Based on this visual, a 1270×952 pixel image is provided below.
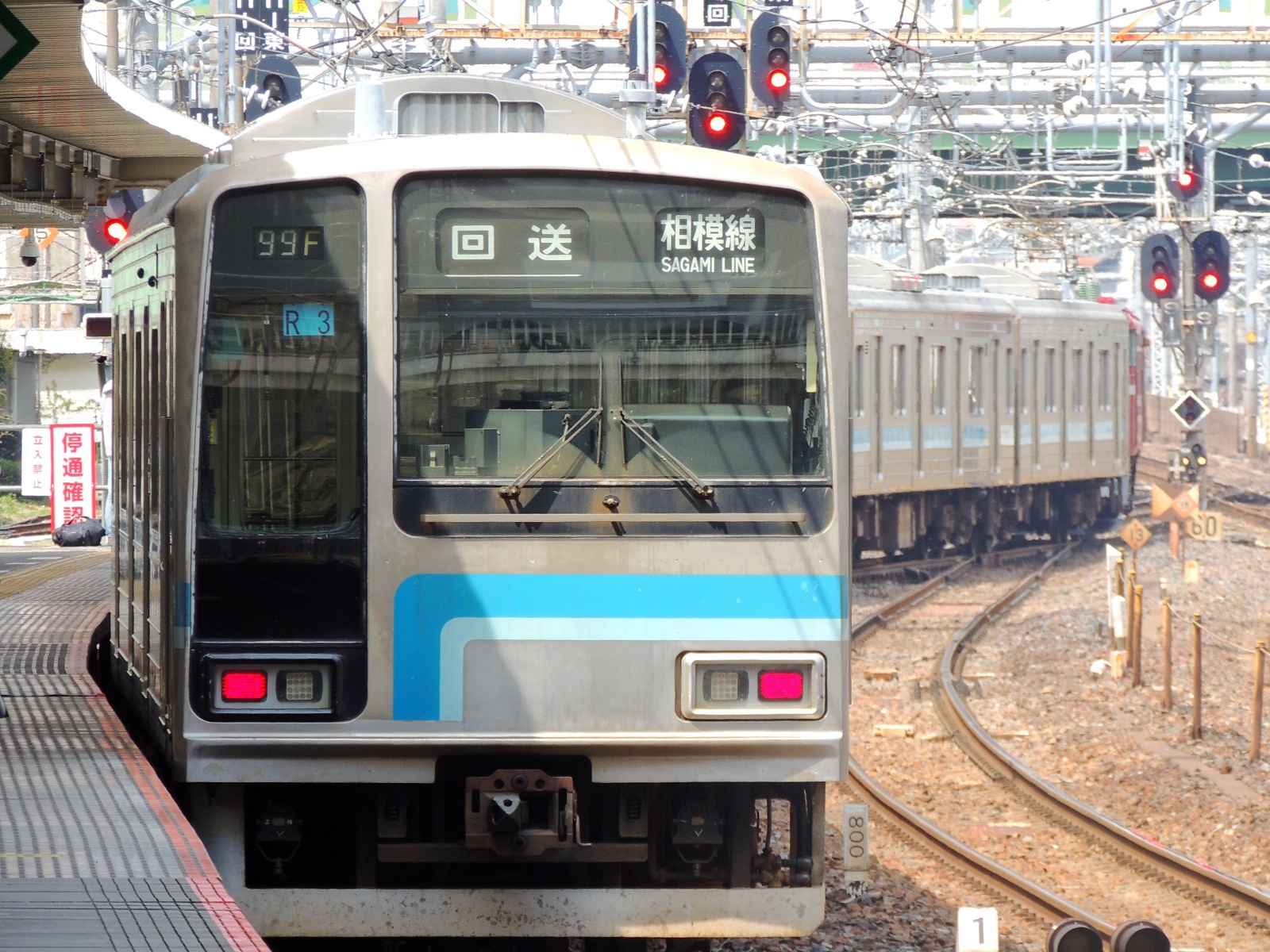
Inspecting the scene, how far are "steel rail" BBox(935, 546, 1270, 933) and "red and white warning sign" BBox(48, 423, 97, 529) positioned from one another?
8.93 meters

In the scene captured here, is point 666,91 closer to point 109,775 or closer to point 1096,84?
point 1096,84

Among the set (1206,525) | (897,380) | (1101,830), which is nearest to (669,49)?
(897,380)

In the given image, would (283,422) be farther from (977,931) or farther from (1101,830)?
(1101,830)

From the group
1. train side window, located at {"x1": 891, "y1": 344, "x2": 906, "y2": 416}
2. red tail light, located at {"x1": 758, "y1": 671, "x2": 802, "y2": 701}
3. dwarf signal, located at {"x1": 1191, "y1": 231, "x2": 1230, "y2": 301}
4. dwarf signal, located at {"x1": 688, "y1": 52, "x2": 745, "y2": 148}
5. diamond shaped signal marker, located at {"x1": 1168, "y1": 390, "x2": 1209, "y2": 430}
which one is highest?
dwarf signal, located at {"x1": 688, "y1": 52, "x2": 745, "y2": 148}

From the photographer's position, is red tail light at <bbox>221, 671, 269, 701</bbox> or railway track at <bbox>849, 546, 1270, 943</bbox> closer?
red tail light at <bbox>221, 671, 269, 701</bbox>

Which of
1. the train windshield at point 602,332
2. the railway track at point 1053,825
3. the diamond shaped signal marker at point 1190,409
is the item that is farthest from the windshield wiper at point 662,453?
the diamond shaped signal marker at point 1190,409

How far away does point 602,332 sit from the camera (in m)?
5.25

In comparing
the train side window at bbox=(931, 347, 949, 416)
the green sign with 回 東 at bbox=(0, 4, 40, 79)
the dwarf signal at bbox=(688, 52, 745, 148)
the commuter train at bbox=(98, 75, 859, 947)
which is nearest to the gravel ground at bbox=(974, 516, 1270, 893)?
the train side window at bbox=(931, 347, 949, 416)

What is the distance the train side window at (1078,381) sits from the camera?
23.6 m

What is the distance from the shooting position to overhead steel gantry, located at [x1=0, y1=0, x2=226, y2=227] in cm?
673

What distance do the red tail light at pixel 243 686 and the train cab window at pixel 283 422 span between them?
Result: 11cm

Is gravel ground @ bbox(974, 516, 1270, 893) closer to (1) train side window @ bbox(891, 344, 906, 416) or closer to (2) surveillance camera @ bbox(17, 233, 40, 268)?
(1) train side window @ bbox(891, 344, 906, 416)

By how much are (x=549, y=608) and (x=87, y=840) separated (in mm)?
1398

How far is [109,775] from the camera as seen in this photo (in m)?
5.36
